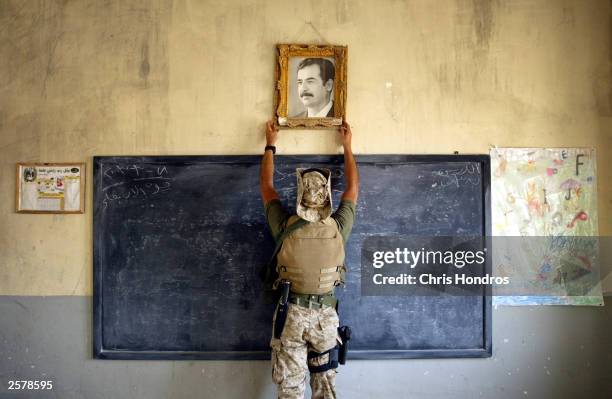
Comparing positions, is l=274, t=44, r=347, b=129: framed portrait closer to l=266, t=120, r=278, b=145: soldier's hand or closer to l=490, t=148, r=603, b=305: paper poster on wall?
l=266, t=120, r=278, b=145: soldier's hand

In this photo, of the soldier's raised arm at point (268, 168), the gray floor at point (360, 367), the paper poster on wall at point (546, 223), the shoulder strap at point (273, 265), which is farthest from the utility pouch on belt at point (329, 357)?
the paper poster on wall at point (546, 223)

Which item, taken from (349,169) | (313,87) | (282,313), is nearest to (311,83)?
(313,87)

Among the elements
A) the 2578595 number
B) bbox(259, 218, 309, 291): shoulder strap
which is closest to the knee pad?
bbox(259, 218, 309, 291): shoulder strap

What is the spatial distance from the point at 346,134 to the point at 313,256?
82 cm

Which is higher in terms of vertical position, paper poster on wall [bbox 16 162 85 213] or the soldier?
paper poster on wall [bbox 16 162 85 213]

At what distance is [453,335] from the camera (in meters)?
2.62

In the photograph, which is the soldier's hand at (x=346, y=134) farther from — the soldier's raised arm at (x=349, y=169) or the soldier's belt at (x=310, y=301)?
the soldier's belt at (x=310, y=301)

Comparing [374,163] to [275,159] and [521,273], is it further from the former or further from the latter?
[521,273]

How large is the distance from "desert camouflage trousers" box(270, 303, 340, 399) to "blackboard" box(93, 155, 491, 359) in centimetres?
37

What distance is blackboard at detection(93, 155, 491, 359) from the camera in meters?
2.60

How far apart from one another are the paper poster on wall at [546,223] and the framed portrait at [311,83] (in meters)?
1.07

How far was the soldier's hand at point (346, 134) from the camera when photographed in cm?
255

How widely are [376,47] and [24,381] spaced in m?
3.07

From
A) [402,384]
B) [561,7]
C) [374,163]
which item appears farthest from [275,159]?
[561,7]
